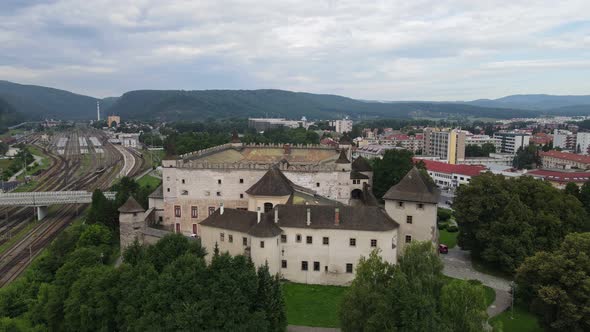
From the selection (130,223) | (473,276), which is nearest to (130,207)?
(130,223)

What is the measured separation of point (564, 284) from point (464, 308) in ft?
35.5

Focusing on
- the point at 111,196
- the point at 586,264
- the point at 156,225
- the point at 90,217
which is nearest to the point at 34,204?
the point at 111,196

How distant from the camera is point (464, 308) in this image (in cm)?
2806

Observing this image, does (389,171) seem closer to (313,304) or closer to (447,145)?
(313,304)

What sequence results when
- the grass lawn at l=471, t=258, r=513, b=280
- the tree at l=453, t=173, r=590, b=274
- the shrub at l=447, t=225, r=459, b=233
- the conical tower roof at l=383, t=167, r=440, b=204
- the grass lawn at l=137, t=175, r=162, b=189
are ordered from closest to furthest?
1. the conical tower roof at l=383, t=167, r=440, b=204
2. the tree at l=453, t=173, r=590, b=274
3. the grass lawn at l=471, t=258, r=513, b=280
4. the shrub at l=447, t=225, r=459, b=233
5. the grass lawn at l=137, t=175, r=162, b=189

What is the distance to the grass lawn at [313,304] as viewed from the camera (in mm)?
38562

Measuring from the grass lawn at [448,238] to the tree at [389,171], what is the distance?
1429 cm

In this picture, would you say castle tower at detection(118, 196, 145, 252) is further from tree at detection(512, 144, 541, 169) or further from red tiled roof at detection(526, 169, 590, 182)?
tree at detection(512, 144, 541, 169)

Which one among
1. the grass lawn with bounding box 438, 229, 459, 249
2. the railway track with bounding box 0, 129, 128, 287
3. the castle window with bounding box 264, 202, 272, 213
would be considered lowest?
the railway track with bounding box 0, 129, 128, 287

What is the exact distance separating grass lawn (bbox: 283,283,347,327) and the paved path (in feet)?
44.5

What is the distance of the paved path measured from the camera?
42.0 metres

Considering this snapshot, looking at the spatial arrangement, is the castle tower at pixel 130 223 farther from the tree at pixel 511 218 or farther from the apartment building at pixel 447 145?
the apartment building at pixel 447 145

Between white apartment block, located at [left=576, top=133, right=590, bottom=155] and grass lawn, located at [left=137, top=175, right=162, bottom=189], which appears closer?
grass lawn, located at [left=137, top=175, right=162, bottom=189]

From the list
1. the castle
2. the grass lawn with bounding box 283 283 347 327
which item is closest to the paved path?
the castle
